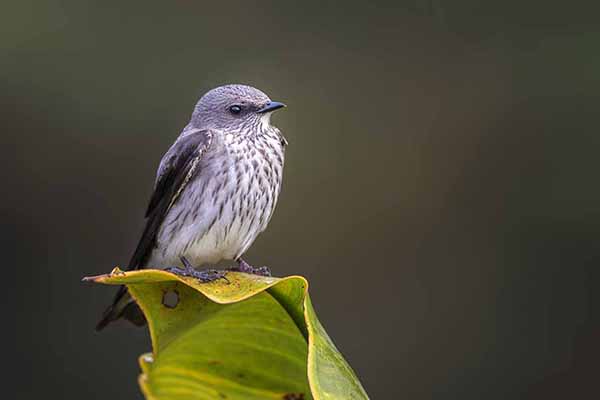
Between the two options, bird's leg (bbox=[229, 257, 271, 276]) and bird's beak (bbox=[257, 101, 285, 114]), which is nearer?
bird's leg (bbox=[229, 257, 271, 276])

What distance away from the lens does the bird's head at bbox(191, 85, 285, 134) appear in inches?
127

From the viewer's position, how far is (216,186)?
311 cm

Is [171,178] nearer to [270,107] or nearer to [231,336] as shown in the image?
[270,107]

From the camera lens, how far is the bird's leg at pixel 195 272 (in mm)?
2453

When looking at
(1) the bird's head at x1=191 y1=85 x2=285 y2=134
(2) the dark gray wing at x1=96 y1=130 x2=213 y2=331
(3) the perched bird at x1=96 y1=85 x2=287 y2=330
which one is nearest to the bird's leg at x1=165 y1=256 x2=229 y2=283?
(3) the perched bird at x1=96 y1=85 x2=287 y2=330

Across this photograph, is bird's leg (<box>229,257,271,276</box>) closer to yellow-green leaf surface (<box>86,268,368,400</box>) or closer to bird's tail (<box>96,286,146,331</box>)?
bird's tail (<box>96,286,146,331</box>)

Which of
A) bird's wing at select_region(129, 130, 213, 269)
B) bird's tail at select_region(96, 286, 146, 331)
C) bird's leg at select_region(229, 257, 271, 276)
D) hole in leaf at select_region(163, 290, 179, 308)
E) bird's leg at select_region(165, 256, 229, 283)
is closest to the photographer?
hole in leaf at select_region(163, 290, 179, 308)

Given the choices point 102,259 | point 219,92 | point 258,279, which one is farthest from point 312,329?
point 102,259

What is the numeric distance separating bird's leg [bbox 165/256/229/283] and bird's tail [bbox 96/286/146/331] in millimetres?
149

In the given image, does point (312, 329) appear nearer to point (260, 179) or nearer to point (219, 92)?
point (260, 179)

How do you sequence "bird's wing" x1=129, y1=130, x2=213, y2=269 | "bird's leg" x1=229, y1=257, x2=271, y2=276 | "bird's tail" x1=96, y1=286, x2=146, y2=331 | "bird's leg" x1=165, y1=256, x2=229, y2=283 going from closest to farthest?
"bird's leg" x1=165, y1=256, x2=229, y2=283 < "bird's tail" x1=96, y1=286, x2=146, y2=331 < "bird's leg" x1=229, y1=257, x2=271, y2=276 < "bird's wing" x1=129, y1=130, x2=213, y2=269

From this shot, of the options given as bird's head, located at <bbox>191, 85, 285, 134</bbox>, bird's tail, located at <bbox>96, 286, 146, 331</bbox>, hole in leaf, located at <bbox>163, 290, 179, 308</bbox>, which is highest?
bird's head, located at <bbox>191, 85, 285, 134</bbox>

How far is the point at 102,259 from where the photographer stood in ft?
18.8

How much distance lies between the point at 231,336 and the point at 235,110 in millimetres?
1256
